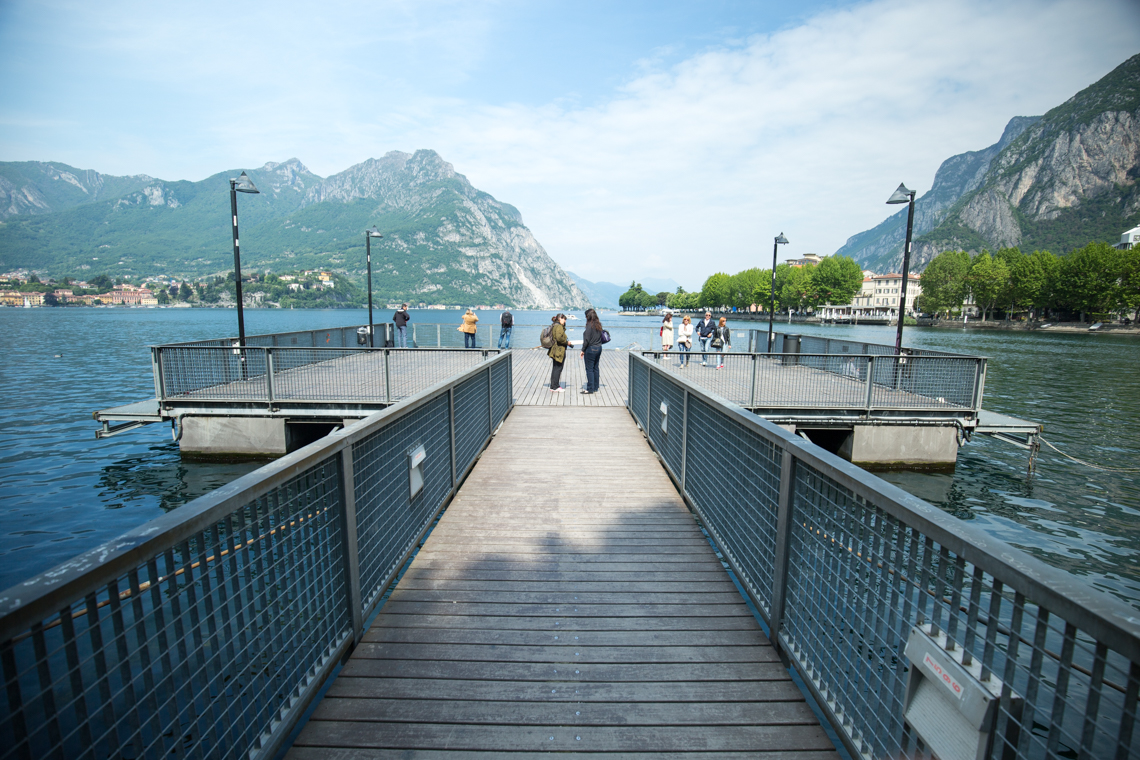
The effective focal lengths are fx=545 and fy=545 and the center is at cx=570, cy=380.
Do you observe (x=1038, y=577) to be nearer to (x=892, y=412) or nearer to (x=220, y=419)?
(x=892, y=412)

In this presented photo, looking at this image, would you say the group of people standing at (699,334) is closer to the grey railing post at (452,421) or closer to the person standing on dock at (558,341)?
the person standing on dock at (558,341)

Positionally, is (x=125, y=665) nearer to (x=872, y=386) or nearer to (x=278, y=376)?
(x=872, y=386)

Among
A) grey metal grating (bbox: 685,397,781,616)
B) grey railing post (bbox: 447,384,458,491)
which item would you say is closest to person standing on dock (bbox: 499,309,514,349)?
grey railing post (bbox: 447,384,458,491)

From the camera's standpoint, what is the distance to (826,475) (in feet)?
9.17

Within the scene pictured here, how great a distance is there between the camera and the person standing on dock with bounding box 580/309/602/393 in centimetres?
1198

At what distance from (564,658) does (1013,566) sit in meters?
2.37

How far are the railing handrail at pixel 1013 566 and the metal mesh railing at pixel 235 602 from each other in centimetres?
243

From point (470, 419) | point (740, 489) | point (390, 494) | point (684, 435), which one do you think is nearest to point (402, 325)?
point (470, 419)

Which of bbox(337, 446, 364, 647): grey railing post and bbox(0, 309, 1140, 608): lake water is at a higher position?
bbox(337, 446, 364, 647): grey railing post

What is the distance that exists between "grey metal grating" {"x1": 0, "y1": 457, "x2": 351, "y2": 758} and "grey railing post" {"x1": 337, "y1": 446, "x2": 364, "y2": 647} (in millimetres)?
41

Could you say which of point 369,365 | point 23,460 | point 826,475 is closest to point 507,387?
point 369,365

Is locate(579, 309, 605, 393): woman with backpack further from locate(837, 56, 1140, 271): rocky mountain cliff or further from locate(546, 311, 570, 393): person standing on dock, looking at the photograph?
locate(837, 56, 1140, 271): rocky mountain cliff

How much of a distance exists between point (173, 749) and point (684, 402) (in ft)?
16.2

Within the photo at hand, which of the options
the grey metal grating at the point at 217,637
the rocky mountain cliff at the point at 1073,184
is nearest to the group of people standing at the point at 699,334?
the grey metal grating at the point at 217,637
